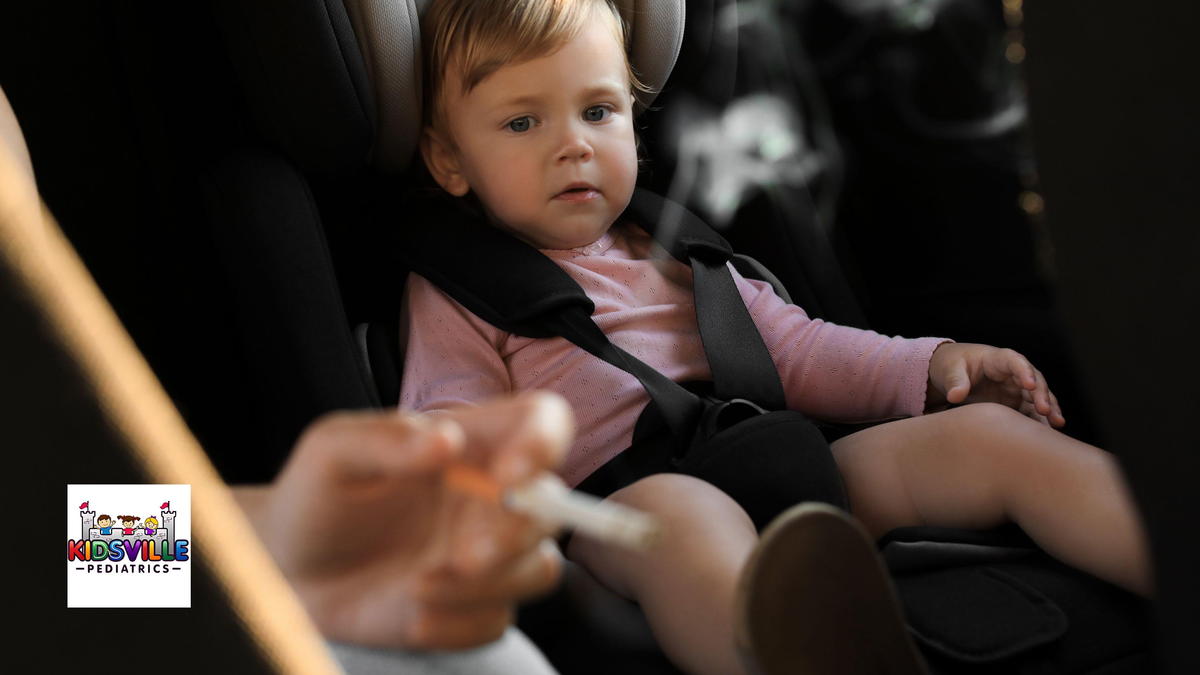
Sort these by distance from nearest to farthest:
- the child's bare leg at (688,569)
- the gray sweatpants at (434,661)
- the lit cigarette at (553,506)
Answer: the lit cigarette at (553,506)
the gray sweatpants at (434,661)
the child's bare leg at (688,569)

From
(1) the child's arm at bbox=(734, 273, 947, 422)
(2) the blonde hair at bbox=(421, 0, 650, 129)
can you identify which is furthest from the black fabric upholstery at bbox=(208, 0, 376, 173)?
(1) the child's arm at bbox=(734, 273, 947, 422)

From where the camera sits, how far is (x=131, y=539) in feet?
1.62

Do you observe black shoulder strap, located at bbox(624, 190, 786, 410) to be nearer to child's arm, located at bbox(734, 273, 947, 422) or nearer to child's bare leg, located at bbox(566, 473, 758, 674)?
child's arm, located at bbox(734, 273, 947, 422)

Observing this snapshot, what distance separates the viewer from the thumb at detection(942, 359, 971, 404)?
1.04m

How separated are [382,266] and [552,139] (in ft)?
0.75

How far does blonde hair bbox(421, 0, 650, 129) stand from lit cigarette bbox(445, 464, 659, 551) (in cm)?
71

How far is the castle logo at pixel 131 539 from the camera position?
43 centimetres

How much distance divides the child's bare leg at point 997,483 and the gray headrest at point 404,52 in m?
0.46

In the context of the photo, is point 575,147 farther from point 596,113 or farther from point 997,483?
point 997,483

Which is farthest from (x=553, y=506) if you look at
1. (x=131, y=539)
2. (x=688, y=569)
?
(x=688, y=569)

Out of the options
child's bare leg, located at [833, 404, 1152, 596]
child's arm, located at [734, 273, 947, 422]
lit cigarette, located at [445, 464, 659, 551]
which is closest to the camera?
lit cigarette, located at [445, 464, 659, 551]

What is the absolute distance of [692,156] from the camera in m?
1.29

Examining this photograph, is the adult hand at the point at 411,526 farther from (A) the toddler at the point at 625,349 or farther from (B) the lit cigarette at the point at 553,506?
(A) the toddler at the point at 625,349

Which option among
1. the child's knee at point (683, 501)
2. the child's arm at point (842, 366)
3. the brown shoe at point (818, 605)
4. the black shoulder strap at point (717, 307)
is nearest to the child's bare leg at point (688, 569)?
the child's knee at point (683, 501)
